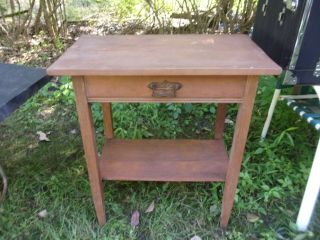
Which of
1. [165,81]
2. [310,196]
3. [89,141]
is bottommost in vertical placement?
[310,196]

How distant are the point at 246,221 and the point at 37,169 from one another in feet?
3.90

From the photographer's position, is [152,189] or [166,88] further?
[152,189]

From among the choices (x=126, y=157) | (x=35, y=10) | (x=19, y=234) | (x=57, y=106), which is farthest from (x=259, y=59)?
(x=35, y=10)

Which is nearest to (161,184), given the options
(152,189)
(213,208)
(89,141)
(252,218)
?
(152,189)

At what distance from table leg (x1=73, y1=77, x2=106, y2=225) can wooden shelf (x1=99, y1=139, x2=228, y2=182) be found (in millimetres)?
73

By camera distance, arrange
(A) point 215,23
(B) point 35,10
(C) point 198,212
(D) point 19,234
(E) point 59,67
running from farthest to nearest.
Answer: (B) point 35,10 < (A) point 215,23 < (C) point 198,212 < (D) point 19,234 < (E) point 59,67

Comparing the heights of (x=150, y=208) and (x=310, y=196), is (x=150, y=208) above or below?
below

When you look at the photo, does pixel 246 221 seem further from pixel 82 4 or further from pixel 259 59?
pixel 82 4

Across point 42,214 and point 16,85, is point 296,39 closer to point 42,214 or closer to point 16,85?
point 16,85

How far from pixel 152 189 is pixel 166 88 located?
2.51 ft

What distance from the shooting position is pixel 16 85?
4.05 ft

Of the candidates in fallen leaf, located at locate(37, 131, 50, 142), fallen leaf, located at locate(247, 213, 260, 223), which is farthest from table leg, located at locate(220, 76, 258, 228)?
fallen leaf, located at locate(37, 131, 50, 142)

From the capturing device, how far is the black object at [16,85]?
111 centimetres

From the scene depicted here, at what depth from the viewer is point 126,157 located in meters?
1.50
